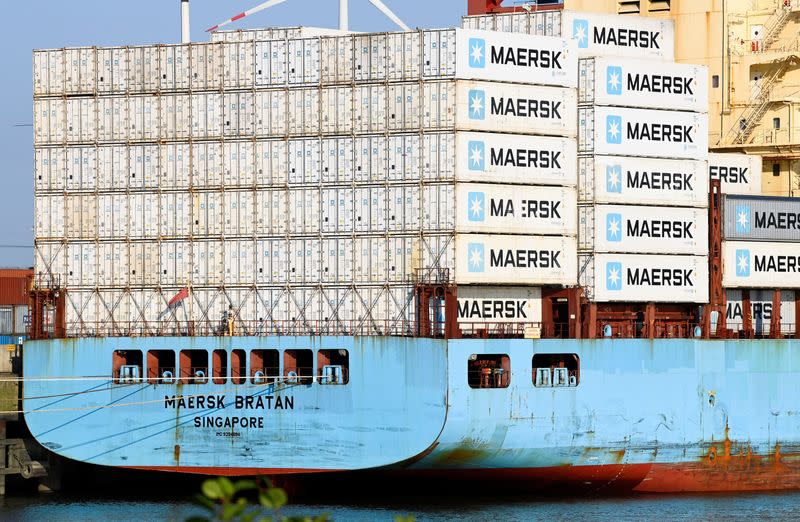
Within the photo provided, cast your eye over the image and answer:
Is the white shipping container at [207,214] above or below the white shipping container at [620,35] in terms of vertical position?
below

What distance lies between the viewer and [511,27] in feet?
167

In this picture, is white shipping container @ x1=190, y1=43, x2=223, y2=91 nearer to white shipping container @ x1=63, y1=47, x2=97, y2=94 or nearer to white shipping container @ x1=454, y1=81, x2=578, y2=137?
white shipping container @ x1=63, y1=47, x2=97, y2=94

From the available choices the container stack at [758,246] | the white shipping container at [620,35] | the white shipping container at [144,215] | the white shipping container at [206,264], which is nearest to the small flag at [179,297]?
the white shipping container at [206,264]

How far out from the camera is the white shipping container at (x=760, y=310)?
54719mm

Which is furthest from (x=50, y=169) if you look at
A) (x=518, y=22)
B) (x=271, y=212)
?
(x=518, y=22)

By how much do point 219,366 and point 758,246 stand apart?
2162 centimetres

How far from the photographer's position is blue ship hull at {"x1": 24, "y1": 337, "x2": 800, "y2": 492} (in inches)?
1784

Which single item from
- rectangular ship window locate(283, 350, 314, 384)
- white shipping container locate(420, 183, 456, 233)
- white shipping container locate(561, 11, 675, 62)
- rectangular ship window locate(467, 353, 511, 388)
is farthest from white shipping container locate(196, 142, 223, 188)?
white shipping container locate(561, 11, 675, 62)

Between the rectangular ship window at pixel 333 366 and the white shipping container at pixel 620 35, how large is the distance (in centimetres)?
1439

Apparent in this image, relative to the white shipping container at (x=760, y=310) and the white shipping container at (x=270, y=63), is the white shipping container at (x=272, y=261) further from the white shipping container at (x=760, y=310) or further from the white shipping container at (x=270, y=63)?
the white shipping container at (x=760, y=310)

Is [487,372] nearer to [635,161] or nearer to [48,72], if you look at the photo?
[635,161]

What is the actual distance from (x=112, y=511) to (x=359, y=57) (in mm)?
17655

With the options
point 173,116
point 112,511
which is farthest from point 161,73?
point 112,511

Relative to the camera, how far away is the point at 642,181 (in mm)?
50625
